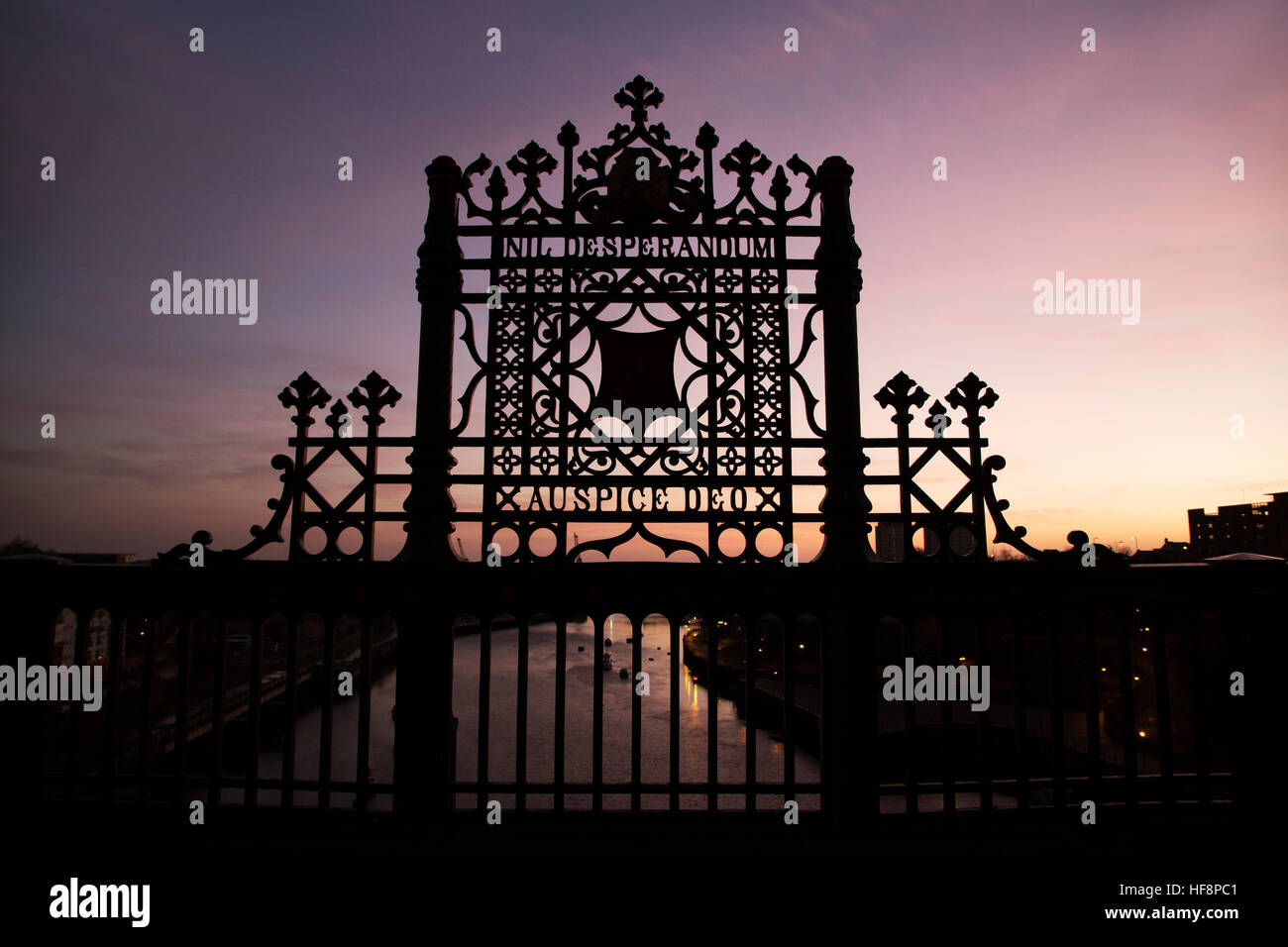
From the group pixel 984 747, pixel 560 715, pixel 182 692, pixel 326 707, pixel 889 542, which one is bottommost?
pixel 984 747

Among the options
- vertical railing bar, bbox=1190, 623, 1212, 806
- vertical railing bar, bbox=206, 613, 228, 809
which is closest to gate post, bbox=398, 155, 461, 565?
vertical railing bar, bbox=206, 613, 228, 809

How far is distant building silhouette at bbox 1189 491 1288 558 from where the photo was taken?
3000cm

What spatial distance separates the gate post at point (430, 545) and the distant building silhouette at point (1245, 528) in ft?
98.1

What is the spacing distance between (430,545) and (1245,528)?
52.9 meters

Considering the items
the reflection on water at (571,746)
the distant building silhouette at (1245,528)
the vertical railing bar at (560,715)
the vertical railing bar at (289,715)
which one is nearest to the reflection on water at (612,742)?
the reflection on water at (571,746)

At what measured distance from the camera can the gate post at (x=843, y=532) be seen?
3736mm

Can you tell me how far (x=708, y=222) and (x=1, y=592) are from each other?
487 cm

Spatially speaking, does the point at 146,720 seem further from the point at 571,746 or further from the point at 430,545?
the point at 571,746

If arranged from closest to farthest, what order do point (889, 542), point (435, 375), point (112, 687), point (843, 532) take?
point (112, 687)
point (843, 532)
point (435, 375)
point (889, 542)

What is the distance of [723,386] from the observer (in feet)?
13.8

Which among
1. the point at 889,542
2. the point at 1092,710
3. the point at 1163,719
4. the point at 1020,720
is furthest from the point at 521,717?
the point at 1163,719

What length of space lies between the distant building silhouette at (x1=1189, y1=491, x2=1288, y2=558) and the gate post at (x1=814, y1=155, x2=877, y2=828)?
2814 centimetres

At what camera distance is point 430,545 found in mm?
3934

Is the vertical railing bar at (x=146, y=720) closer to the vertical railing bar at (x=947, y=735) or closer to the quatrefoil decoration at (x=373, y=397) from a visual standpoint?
the quatrefoil decoration at (x=373, y=397)
